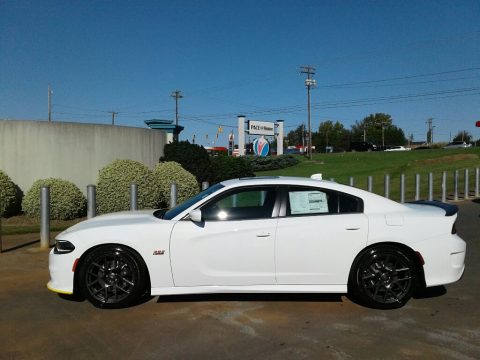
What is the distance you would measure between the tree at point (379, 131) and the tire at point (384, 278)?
130 m

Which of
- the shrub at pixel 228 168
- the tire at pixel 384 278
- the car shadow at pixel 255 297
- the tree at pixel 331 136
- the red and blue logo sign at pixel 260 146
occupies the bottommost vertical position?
the car shadow at pixel 255 297

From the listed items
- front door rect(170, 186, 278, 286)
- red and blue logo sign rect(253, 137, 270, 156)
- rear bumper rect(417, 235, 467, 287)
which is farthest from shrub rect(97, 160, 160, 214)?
red and blue logo sign rect(253, 137, 270, 156)

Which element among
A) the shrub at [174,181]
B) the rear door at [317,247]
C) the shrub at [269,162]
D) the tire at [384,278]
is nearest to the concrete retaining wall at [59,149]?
the shrub at [174,181]

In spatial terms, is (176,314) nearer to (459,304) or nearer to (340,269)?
(340,269)

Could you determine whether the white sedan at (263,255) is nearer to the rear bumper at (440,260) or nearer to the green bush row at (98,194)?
the rear bumper at (440,260)

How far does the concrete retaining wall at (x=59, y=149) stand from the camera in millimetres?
11648

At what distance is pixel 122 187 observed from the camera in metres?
11.4

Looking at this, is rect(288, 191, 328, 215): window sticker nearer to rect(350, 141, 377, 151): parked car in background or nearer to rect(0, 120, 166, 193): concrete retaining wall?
rect(0, 120, 166, 193): concrete retaining wall

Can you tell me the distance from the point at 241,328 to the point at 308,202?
1.51 meters

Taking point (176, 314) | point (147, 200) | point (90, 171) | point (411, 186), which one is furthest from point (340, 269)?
point (411, 186)

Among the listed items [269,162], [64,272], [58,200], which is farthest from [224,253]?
[269,162]

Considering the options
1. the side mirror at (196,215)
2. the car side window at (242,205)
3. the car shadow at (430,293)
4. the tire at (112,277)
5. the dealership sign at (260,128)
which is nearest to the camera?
the side mirror at (196,215)

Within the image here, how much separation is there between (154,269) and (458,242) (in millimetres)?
3200

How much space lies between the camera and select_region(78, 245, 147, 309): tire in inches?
189
